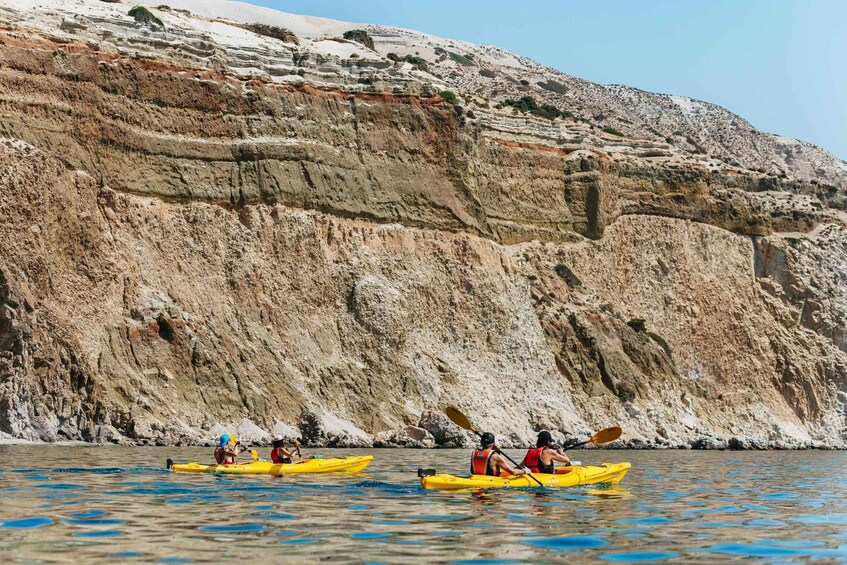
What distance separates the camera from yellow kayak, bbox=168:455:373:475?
2844cm

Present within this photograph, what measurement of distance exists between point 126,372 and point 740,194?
40.5 metres

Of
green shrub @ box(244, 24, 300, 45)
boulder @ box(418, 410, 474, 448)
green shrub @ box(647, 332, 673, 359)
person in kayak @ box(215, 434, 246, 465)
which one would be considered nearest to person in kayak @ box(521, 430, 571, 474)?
person in kayak @ box(215, 434, 246, 465)

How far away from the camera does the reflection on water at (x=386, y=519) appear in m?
15.4

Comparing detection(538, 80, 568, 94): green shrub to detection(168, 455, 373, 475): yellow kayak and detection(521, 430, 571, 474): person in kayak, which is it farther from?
detection(521, 430, 571, 474): person in kayak

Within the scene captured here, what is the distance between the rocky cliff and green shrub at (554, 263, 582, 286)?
0.47 feet

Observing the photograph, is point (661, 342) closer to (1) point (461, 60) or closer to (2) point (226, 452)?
(2) point (226, 452)

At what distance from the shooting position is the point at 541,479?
25062mm

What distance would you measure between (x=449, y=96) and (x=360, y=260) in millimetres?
12223

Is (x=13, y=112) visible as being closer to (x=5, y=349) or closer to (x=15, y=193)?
(x=15, y=193)

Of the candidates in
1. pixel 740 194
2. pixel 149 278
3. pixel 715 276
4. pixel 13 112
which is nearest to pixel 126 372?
pixel 149 278

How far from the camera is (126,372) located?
147 feet

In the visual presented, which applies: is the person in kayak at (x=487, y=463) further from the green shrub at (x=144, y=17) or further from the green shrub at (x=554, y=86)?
the green shrub at (x=554, y=86)

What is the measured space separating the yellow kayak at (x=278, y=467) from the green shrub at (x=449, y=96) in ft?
116

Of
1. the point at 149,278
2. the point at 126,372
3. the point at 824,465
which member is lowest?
the point at 824,465
